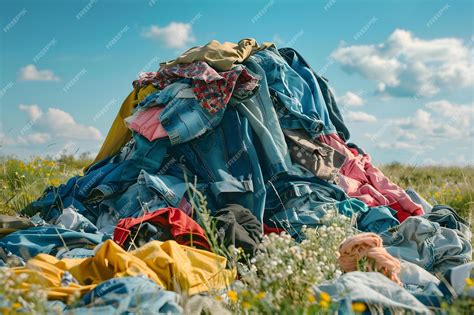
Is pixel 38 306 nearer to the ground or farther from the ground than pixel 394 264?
nearer to the ground

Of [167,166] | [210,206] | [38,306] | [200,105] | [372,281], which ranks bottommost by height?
[38,306]

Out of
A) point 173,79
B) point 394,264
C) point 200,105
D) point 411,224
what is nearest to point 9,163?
point 173,79

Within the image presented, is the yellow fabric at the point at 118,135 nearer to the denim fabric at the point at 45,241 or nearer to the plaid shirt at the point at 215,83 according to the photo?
the plaid shirt at the point at 215,83

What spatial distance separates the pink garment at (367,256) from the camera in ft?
11.2

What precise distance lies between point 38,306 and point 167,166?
3.18 metres

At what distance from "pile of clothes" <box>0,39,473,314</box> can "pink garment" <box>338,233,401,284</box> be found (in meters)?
0.50

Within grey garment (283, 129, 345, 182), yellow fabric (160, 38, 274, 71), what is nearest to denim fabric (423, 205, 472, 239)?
grey garment (283, 129, 345, 182)

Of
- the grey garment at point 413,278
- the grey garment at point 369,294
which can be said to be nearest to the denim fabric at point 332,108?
the grey garment at point 413,278

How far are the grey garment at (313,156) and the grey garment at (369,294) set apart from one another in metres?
2.46

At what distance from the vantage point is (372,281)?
3.03 metres

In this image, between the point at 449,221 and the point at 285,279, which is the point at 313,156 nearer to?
the point at 449,221

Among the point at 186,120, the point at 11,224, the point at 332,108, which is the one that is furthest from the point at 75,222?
the point at 332,108

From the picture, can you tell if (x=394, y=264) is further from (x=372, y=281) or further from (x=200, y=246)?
(x=200, y=246)

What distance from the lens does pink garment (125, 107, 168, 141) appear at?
5.41 metres
